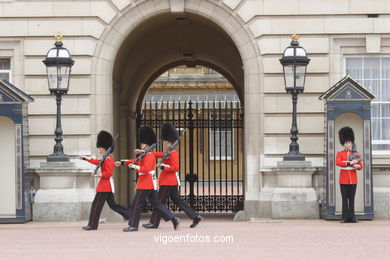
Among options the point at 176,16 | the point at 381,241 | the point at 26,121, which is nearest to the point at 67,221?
the point at 26,121

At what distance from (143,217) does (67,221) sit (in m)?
2.92

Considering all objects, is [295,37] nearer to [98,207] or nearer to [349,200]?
[349,200]

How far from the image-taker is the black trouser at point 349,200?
41.8ft

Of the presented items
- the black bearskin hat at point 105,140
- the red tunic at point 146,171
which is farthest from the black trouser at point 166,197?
the black bearskin hat at point 105,140

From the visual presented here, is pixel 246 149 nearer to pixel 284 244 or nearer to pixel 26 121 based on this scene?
pixel 26 121

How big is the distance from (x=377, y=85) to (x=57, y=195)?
5122mm

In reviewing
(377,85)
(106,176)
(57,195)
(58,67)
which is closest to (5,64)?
(58,67)

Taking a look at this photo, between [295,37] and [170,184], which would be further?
[295,37]

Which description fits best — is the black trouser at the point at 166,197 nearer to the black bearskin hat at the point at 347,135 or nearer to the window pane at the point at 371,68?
→ the black bearskin hat at the point at 347,135

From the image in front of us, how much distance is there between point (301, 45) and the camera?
13852 millimetres

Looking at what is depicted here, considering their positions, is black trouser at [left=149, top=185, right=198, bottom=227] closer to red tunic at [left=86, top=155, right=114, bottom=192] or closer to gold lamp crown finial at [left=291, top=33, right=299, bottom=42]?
red tunic at [left=86, top=155, right=114, bottom=192]

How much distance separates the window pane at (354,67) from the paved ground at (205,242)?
2.60m

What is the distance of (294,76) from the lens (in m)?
13.2

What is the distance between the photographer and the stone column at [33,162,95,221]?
13.2 m
